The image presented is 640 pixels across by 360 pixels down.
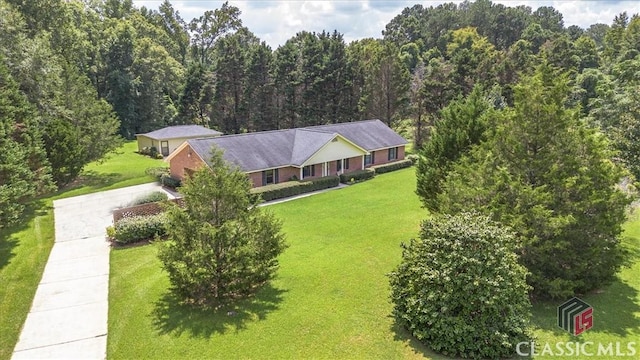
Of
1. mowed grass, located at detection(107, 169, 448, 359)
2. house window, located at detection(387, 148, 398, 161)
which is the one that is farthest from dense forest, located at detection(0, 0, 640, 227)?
mowed grass, located at detection(107, 169, 448, 359)

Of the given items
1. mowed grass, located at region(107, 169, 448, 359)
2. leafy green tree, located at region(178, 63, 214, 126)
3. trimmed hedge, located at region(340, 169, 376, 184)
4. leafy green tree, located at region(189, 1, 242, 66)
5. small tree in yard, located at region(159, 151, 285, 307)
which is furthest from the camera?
leafy green tree, located at region(189, 1, 242, 66)

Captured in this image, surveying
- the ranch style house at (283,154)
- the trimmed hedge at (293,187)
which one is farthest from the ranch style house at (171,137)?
the trimmed hedge at (293,187)

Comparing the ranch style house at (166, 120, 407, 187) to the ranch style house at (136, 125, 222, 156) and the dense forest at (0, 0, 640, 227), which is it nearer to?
the dense forest at (0, 0, 640, 227)

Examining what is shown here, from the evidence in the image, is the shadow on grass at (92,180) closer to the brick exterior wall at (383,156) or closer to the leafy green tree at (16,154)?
the leafy green tree at (16,154)

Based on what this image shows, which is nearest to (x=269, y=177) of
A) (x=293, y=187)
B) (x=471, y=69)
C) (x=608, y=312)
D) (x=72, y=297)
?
(x=293, y=187)

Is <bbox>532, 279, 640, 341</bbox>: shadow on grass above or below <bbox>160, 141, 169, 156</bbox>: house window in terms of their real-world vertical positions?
below

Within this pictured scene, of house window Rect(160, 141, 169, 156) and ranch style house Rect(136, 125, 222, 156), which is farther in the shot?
house window Rect(160, 141, 169, 156)

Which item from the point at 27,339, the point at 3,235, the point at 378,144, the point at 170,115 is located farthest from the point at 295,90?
the point at 27,339
